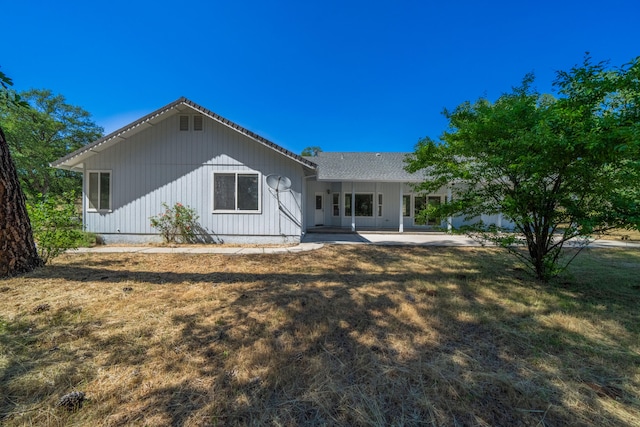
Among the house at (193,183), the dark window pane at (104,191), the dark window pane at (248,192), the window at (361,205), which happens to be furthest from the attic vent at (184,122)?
the window at (361,205)

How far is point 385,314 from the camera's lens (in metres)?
3.37

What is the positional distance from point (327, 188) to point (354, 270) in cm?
1054

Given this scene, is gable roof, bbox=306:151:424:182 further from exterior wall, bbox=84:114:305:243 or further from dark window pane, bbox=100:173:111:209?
dark window pane, bbox=100:173:111:209

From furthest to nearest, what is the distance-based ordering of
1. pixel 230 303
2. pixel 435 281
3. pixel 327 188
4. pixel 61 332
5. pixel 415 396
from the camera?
1. pixel 327 188
2. pixel 435 281
3. pixel 230 303
4. pixel 61 332
5. pixel 415 396

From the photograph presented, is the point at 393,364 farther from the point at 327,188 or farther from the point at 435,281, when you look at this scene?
the point at 327,188

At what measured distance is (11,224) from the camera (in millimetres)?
4387

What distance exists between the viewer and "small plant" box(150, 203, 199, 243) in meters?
9.26

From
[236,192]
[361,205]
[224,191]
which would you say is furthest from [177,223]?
[361,205]

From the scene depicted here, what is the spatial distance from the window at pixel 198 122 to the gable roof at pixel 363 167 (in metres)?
5.98

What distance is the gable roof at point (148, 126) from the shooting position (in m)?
8.71

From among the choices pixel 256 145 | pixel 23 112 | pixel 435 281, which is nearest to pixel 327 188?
pixel 256 145

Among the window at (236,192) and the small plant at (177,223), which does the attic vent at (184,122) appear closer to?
the window at (236,192)

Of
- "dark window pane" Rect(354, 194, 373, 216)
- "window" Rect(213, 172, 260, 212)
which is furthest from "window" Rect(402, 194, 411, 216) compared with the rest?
"window" Rect(213, 172, 260, 212)

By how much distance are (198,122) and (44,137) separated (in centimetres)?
1933
